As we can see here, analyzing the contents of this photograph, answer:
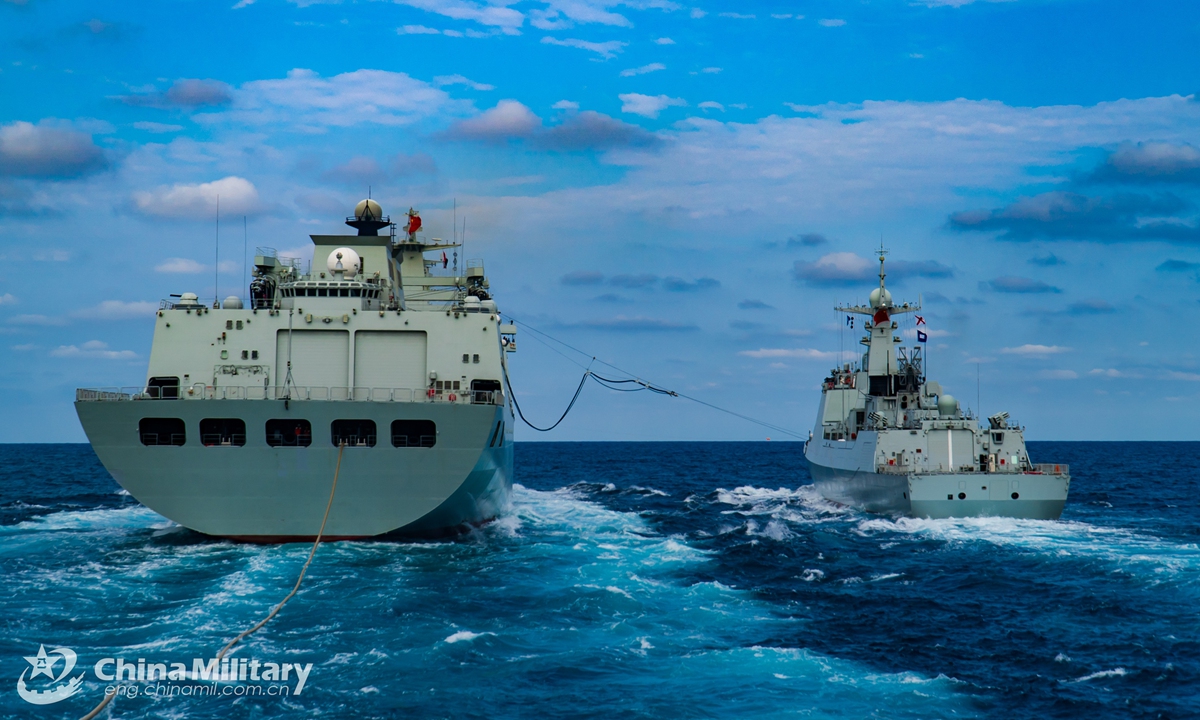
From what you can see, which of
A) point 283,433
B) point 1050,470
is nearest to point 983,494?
point 1050,470

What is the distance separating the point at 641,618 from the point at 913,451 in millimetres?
21946

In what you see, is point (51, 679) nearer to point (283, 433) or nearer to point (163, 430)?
point (283, 433)

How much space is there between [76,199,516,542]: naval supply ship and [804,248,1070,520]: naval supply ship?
15651 millimetres

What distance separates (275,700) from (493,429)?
12892 mm

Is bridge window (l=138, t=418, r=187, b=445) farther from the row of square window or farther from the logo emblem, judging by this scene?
the logo emblem

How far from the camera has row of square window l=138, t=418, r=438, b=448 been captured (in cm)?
2509

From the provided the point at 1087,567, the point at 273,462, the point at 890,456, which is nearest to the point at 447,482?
the point at 273,462

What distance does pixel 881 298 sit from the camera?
47531 millimetres

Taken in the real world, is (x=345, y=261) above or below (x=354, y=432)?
above

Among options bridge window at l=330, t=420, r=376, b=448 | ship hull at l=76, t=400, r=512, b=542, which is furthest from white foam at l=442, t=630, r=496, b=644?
bridge window at l=330, t=420, r=376, b=448

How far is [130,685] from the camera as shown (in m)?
14.3

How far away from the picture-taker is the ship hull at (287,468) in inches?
974

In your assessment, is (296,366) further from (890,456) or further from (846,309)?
(846,309)

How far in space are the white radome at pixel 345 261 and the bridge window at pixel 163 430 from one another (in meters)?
6.86
